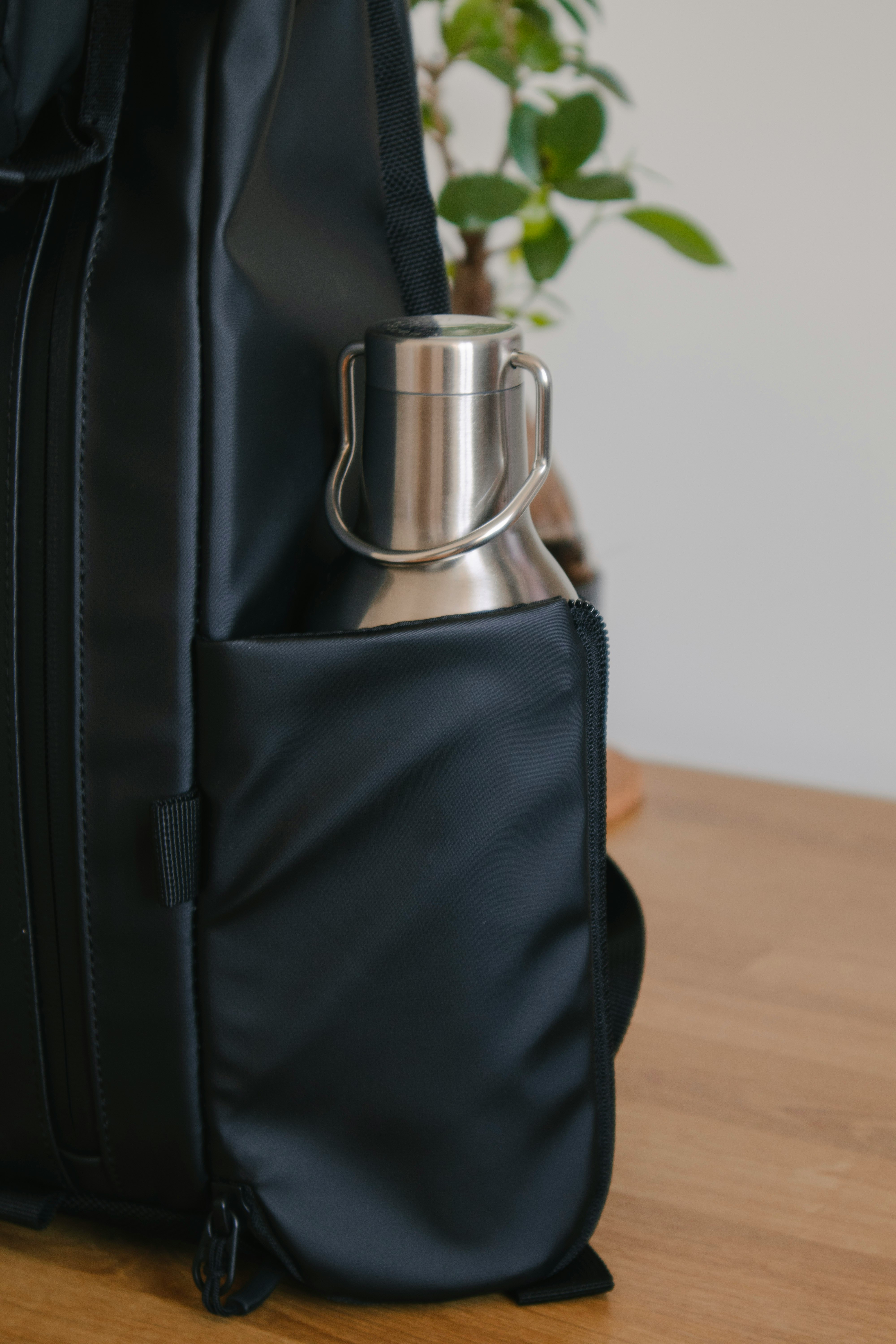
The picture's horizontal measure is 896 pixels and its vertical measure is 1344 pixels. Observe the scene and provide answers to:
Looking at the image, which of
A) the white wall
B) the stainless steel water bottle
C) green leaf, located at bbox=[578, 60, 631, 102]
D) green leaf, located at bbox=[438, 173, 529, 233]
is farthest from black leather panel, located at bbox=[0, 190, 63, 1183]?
the white wall

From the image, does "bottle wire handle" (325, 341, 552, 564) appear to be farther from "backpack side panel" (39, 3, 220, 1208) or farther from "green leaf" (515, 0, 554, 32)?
"green leaf" (515, 0, 554, 32)

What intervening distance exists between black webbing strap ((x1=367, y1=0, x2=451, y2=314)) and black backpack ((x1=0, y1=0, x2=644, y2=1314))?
2cm

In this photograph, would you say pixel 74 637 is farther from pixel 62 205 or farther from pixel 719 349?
pixel 719 349

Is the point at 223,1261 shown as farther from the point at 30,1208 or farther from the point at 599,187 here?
the point at 599,187

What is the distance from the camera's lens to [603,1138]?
45cm

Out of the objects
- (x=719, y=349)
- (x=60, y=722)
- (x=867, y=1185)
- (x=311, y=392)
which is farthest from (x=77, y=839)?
(x=719, y=349)

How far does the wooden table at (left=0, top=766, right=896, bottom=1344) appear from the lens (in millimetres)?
428

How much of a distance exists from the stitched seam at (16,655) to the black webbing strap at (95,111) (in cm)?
2

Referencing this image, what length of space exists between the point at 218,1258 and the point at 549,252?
58 centimetres

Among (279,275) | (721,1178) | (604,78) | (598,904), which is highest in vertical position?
(604,78)

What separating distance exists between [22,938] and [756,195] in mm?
837

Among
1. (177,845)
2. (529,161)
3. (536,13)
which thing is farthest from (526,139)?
(177,845)

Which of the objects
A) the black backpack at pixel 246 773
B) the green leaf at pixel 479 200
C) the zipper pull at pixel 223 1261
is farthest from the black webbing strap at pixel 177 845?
the green leaf at pixel 479 200

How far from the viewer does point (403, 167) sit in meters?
0.48
